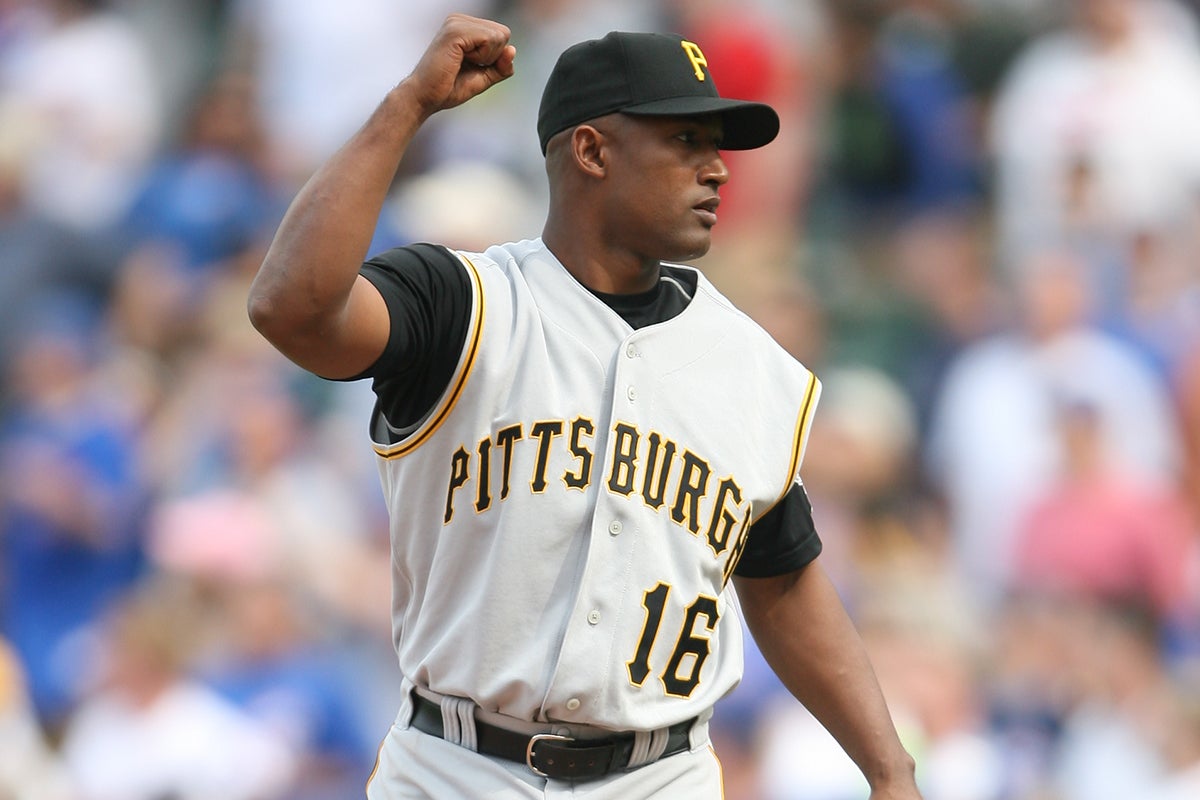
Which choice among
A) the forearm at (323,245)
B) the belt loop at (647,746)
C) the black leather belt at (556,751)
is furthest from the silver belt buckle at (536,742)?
the forearm at (323,245)

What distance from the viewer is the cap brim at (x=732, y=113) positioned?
322 centimetres

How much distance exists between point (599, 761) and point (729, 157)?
19.1 ft

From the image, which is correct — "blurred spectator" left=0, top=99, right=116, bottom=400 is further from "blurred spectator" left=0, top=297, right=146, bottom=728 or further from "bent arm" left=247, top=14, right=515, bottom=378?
"bent arm" left=247, top=14, right=515, bottom=378

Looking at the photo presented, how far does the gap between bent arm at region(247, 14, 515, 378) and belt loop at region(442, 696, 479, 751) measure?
65 cm

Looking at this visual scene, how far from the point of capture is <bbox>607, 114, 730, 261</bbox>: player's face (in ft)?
10.7

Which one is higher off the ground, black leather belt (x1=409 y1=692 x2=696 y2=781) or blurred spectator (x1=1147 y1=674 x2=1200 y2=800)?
black leather belt (x1=409 y1=692 x2=696 y2=781)

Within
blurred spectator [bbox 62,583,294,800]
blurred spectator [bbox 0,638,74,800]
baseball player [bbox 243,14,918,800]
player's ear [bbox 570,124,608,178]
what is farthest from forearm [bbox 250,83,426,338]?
blurred spectator [bbox 0,638,74,800]

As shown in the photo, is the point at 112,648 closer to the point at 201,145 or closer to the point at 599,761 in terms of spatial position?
the point at 201,145

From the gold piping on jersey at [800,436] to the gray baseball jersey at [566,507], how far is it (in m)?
0.06

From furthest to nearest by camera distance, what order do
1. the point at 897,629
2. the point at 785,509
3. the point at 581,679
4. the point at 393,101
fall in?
the point at 897,629, the point at 785,509, the point at 581,679, the point at 393,101

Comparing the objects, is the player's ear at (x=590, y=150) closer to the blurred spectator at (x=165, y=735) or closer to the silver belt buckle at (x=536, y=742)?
the silver belt buckle at (x=536, y=742)

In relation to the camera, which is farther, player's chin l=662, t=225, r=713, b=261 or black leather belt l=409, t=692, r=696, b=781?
player's chin l=662, t=225, r=713, b=261

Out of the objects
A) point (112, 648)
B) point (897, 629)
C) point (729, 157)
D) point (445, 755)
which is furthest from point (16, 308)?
point (445, 755)

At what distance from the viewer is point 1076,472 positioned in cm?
719
